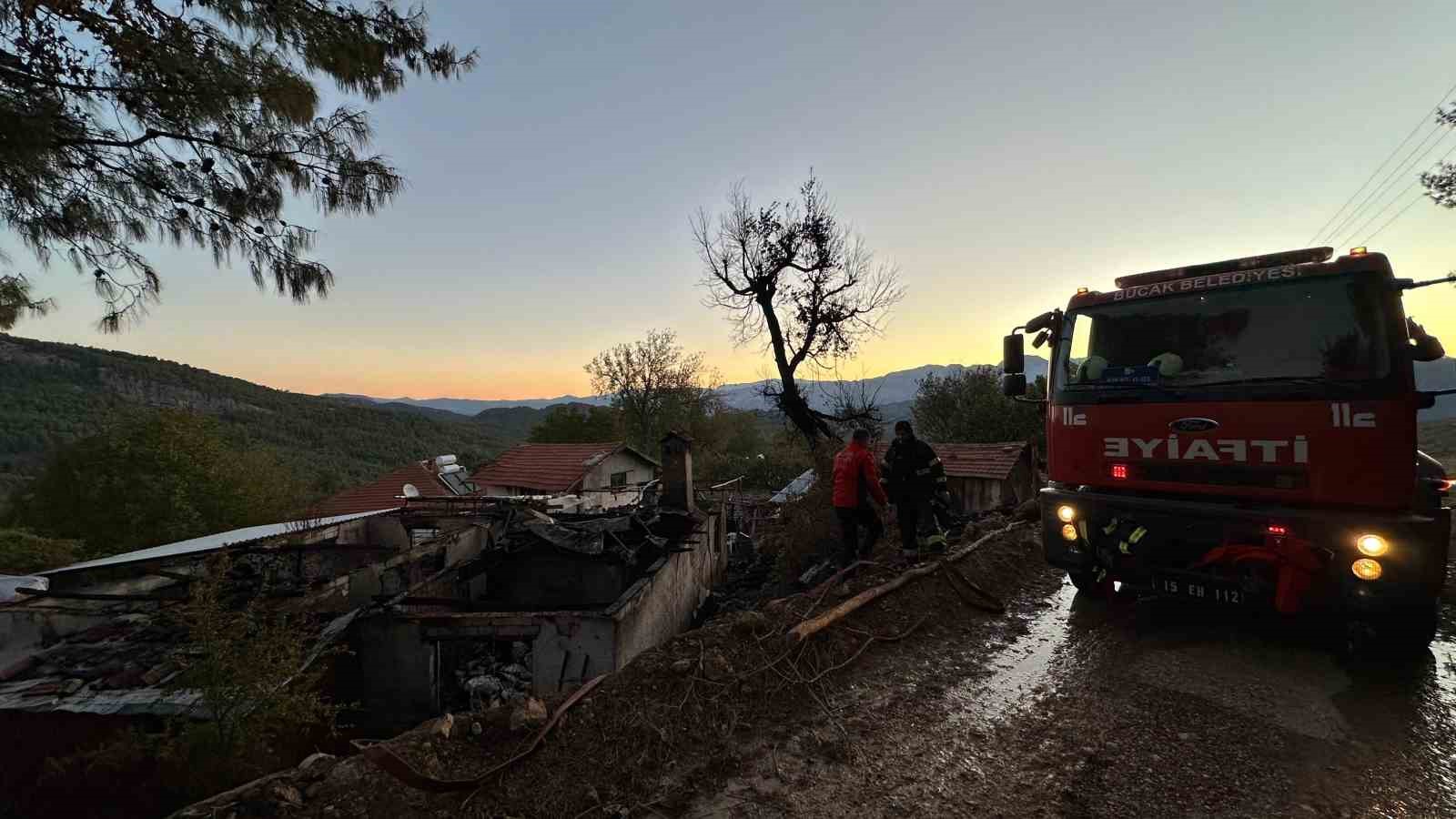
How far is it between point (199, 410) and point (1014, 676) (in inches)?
2198

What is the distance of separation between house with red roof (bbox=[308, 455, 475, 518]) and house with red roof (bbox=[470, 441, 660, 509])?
7.82 ft

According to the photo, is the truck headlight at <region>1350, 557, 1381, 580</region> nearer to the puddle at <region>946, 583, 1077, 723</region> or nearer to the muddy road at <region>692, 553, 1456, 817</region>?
the muddy road at <region>692, 553, 1456, 817</region>

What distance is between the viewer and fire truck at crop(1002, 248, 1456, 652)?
3.47m

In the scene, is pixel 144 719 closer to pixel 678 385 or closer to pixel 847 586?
pixel 847 586

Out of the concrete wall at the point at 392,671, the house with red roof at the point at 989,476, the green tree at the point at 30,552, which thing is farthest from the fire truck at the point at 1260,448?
the green tree at the point at 30,552

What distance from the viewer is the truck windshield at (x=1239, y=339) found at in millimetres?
3656

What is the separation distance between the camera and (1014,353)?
521 centimetres

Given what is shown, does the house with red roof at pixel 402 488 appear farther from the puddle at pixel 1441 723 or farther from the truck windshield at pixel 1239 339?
the puddle at pixel 1441 723

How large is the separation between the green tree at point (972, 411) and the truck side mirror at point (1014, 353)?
18568mm

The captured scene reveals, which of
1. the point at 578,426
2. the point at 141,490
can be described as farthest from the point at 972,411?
the point at 141,490

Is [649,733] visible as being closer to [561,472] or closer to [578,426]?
[561,472]

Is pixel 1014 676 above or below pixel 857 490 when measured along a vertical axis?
below

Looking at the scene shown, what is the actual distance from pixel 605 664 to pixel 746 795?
4348mm

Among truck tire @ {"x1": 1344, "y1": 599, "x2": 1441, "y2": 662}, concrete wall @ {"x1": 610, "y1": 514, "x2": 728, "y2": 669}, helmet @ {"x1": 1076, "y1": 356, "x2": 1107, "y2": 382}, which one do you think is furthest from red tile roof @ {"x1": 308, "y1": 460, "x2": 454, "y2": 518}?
truck tire @ {"x1": 1344, "y1": 599, "x2": 1441, "y2": 662}
